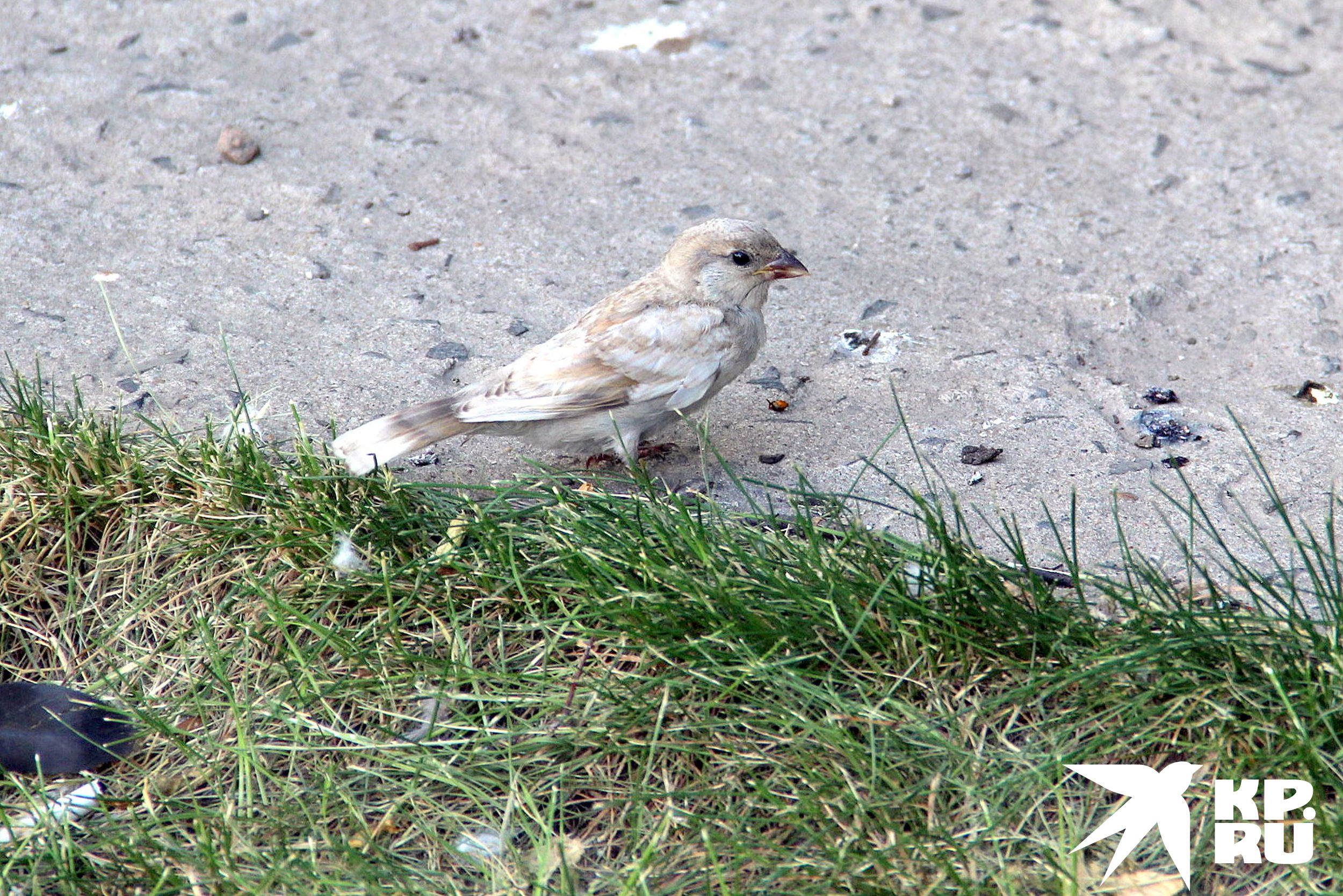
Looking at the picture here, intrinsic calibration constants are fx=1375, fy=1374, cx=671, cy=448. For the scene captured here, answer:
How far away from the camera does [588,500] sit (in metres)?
3.31

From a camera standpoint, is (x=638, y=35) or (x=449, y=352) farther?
(x=638, y=35)

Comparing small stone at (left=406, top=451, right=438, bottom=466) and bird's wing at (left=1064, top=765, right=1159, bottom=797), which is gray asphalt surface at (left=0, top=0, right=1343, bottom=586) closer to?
small stone at (left=406, top=451, right=438, bottom=466)

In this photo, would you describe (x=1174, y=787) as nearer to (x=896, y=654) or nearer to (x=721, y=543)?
(x=896, y=654)

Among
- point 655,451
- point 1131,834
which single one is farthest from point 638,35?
point 1131,834

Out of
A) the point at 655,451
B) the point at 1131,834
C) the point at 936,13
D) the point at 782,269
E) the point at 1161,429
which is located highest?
the point at 782,269

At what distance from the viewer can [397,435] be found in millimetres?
3611

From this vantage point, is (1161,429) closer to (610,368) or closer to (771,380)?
(771,380)

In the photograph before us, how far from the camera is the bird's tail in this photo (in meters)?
3.47

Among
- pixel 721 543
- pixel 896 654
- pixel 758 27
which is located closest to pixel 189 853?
pixel 721 543

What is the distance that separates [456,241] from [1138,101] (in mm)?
3063

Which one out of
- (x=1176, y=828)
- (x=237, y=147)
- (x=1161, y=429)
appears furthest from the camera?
(x=237, y=147)
